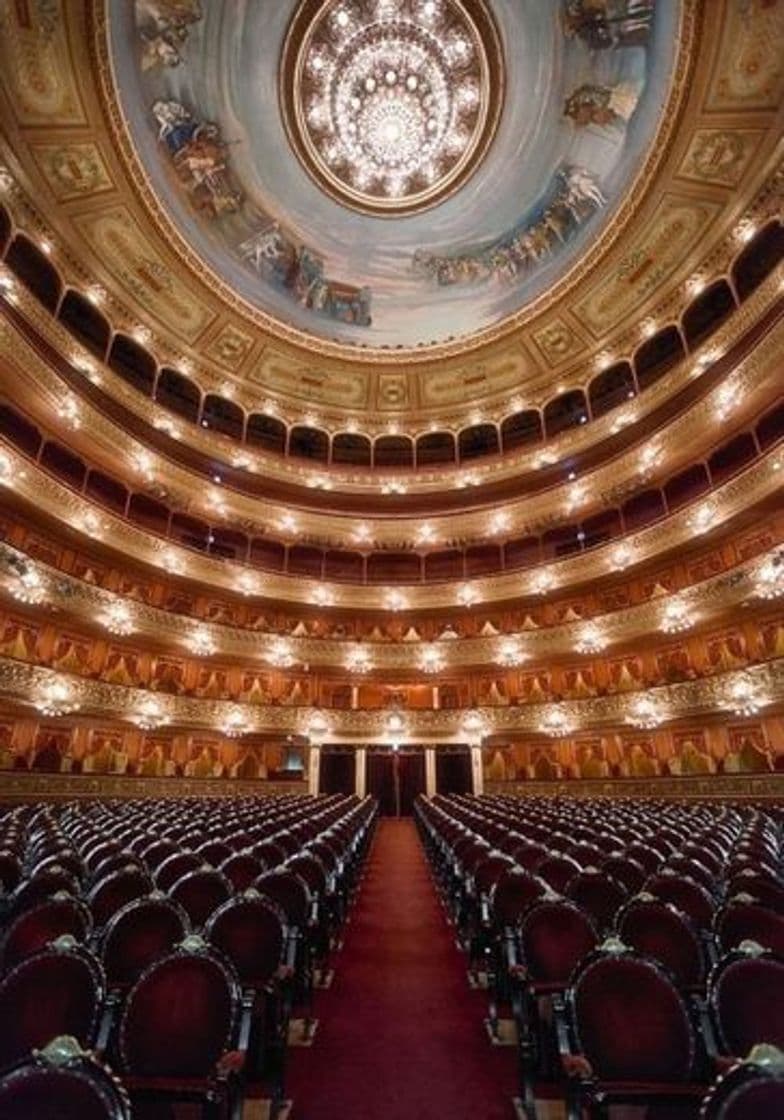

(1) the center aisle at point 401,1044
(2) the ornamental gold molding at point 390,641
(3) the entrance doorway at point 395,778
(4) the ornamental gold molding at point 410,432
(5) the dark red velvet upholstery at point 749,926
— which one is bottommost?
(1) the center aisle at point 401,1044

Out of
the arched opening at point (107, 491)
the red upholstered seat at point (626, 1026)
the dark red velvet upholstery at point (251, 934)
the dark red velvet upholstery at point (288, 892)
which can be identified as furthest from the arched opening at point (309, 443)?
the red upholstered seat at point (626, 1026)

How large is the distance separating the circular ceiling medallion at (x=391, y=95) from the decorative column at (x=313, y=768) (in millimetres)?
19995

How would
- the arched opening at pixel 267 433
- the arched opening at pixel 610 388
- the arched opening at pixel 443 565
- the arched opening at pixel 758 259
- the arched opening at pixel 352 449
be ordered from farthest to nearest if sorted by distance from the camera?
the arched opening at pixel 352 449 < the arched opening at pixel 267 433 < the arched opening at pixel 443 565 < the arched opening at pixel 610 388 < the arched opening at pixel 758 259

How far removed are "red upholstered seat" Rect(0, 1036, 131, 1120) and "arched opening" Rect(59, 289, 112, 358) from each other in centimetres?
1916

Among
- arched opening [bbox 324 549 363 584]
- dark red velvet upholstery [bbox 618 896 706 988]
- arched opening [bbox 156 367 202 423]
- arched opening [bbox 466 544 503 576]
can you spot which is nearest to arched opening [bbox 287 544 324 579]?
arched opening [bbox 324 549 363 584]

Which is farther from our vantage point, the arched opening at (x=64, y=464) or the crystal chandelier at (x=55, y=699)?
the arched opening at (x=64, y=464)

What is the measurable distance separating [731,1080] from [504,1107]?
71.2 inches

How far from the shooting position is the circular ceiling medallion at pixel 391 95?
18703 millimetres

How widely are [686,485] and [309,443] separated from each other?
14.5 m

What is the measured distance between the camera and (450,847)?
19.7 feet

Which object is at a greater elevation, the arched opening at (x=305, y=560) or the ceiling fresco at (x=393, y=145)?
the ceiling fresco at (x=393, y=145)

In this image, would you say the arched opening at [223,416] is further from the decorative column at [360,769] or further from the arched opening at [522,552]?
the decorative column at [360,769]

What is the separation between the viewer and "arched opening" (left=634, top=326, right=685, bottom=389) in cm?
1866

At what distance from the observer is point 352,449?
24078mm
